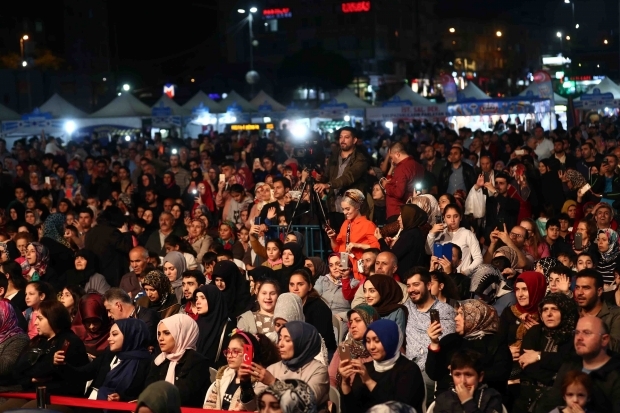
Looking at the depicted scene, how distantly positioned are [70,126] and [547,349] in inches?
1150

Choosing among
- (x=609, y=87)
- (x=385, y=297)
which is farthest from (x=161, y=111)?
(x=385, y=297)

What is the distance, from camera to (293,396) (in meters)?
5.69

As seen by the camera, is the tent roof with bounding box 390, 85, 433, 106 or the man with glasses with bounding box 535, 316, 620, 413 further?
the tent roof with bounding box 390, 85, 433, 106

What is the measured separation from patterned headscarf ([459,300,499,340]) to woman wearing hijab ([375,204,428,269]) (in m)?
3.02

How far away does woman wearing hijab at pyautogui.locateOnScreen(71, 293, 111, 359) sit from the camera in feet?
29.1

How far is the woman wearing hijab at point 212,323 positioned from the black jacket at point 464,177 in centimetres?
651

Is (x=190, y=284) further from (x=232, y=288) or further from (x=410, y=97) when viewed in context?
(x=410, y=97)

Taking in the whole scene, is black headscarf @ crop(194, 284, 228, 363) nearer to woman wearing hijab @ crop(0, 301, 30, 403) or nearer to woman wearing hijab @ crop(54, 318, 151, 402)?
woman wearing hijab @ crop(54, 318, 151, 402)

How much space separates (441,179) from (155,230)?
3943 mm

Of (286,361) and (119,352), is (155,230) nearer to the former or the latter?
(119,352)

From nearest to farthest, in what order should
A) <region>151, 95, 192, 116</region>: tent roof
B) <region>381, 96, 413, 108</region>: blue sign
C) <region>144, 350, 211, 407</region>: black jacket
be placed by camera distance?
1. <region>144, 350, 211, 407</region>: black jacket
2. <region>381, 96, 413, 108</region>: blue sign
3. <region>151, 95, 192, 116</region>: tent roof

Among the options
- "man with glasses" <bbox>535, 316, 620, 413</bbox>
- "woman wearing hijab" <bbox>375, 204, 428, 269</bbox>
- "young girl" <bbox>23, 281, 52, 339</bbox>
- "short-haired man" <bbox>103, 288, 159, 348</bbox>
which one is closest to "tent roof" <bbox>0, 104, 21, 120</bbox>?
"young girl" <bbox>23, 281, 52, 339</bbox>

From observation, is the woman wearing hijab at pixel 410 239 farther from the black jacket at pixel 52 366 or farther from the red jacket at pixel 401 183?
the black jacket at pixel 52 366

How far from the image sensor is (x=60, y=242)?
46.3ft
